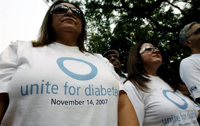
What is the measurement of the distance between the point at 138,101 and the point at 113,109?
79cm

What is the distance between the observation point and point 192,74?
2.05 meters

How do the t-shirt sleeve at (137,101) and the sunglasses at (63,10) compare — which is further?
the t-shirt sleeve at (137,101)

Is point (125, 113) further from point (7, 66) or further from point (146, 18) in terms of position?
point (146, 18)

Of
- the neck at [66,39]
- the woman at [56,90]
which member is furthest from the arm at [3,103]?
the neck at [66,39]

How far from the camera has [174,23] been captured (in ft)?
31.5

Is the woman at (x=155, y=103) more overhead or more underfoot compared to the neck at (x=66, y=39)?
more underfoot

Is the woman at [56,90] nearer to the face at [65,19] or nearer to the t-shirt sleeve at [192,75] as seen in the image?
the face at [65,19]

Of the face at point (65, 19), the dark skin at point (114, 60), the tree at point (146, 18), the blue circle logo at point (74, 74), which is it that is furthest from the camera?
the tree at point (146, 18)

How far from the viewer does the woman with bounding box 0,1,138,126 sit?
1009 mm

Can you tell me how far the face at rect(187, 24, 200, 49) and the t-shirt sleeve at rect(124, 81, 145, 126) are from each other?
4.35ft

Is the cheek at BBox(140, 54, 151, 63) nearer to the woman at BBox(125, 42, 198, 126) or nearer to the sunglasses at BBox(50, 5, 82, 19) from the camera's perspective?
the woman at BBox(125, 42, 198, 126)

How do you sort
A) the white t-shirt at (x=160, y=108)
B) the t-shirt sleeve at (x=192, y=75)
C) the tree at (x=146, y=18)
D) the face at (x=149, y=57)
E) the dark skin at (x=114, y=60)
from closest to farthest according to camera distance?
the white t-shirt at (x=160, y=108) → the t-shirt sleeve at (x=192, y=75) → the face at (x=149, y=57) → the dark skin at (x=114, y=60) → the tree at (x=146, y=18)

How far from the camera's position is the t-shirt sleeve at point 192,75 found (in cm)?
196

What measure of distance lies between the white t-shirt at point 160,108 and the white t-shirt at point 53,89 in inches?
28.0
